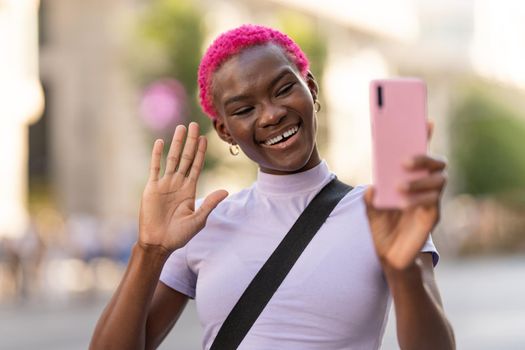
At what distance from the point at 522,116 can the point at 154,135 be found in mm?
36546

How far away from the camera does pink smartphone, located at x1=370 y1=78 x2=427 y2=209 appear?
6.77 ft

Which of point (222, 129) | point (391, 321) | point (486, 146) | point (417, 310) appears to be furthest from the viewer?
point (486, 146)

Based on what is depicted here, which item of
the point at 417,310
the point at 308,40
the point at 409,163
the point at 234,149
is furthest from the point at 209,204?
the point at 308,40

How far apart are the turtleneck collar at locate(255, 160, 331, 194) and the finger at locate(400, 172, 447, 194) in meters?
0.80

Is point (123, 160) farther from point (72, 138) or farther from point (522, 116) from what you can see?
point (522, 116)

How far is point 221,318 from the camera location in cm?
270

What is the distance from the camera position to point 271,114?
264 cm

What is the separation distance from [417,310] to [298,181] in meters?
0.66

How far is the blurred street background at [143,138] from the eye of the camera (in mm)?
18953

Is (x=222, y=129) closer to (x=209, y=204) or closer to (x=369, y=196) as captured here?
(x=209, y=204)

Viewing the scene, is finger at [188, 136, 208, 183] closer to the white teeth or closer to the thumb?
the thumb

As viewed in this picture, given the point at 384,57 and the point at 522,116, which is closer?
the point at 384,57

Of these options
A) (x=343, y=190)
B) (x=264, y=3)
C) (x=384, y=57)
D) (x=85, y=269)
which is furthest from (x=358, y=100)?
(x=343, y=190)

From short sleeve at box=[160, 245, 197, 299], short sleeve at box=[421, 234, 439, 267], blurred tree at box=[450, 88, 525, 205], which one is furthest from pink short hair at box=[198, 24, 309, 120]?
blurred tree at box=[450, 88, 525, 205]
